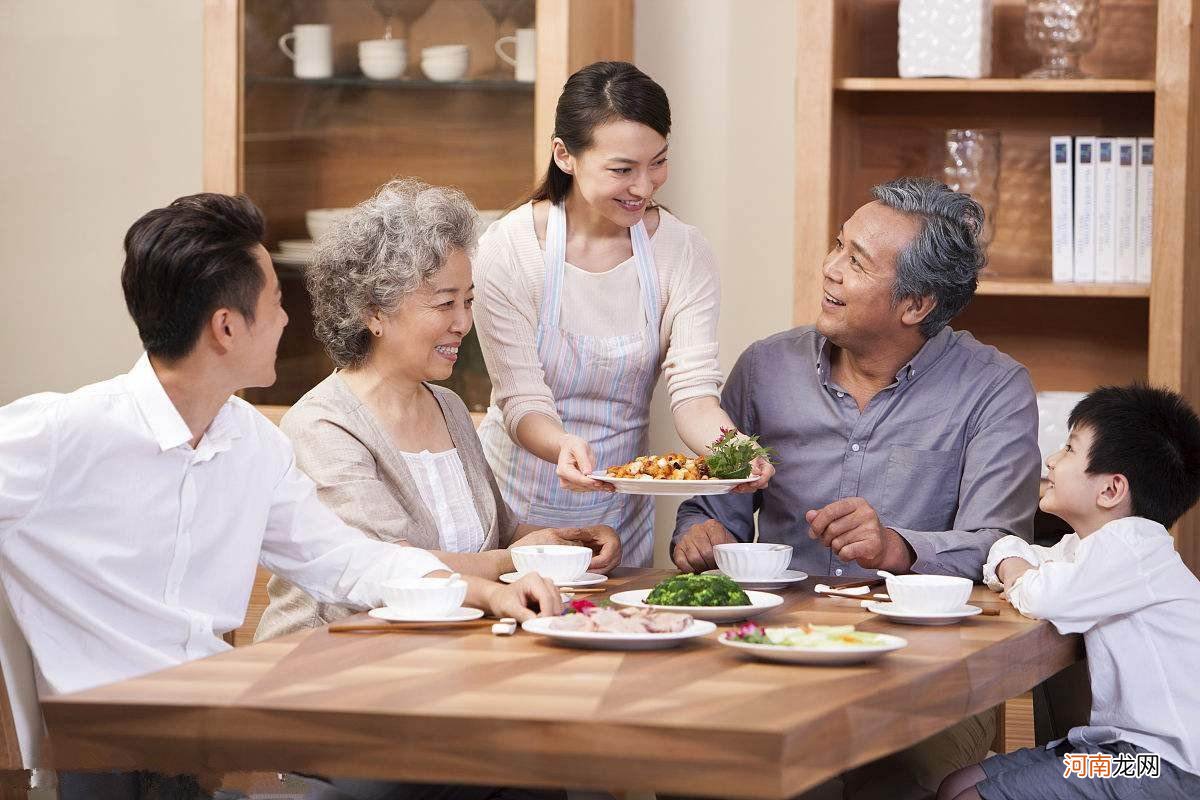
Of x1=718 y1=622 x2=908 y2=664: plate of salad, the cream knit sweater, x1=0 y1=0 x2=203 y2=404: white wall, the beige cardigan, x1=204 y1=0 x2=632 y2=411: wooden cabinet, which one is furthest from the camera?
x1=0 y1=0 x2=203 y2=404: white wall

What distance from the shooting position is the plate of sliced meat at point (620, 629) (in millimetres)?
1618

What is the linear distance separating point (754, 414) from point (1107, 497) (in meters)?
0.76

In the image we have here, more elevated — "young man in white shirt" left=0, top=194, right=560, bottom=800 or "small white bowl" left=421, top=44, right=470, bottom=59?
"small white bowl" left=421, top=44, right=470, bottom=59

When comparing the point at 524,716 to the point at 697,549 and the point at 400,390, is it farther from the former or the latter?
the point at 400,390

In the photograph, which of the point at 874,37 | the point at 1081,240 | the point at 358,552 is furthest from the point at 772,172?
the point at 358,552

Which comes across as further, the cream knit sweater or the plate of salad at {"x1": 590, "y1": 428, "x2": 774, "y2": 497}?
the cream knit sweater

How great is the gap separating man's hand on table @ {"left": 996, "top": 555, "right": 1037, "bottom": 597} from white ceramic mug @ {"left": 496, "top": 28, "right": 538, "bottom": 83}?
5.38 feet

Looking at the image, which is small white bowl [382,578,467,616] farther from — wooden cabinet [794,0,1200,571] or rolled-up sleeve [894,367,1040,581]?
wooden cabinet [794,0,1200,571]

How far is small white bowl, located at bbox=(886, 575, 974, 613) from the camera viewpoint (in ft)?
6.02

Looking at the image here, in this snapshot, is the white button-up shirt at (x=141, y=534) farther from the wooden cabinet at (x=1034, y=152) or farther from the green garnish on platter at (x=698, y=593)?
the wooden cabinet at (x=1034, y=152)

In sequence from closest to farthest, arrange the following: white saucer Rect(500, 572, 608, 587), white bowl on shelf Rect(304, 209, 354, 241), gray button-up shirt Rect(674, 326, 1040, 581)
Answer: white saucer Rect(500, 572, 608, 587), gray button-up shirt Rect(674, 326, 1040, 581), white bowl on shelf Rect(304, 209, 354, 241)

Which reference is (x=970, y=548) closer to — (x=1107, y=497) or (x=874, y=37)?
(x=1107, y=497)

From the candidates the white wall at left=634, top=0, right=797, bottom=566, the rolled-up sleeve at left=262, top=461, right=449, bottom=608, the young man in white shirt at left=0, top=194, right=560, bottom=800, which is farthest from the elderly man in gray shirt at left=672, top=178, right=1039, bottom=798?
the white wall at left=634, top=0, right=797, bottom=566

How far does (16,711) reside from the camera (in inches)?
69.4
